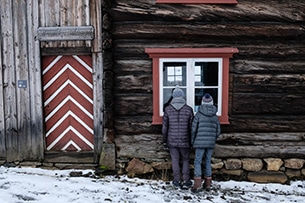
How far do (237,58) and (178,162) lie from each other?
7.38ft

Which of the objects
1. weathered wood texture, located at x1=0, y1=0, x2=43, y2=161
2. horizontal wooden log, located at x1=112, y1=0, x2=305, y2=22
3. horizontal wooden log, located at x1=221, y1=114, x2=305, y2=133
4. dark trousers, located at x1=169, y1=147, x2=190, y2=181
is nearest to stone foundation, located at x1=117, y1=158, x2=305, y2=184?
dark trousers, located at x1=169, y1=147, x2=190, y2=181

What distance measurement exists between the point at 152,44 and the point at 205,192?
2.85 m

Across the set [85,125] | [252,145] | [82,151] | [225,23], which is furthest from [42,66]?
[252,145]

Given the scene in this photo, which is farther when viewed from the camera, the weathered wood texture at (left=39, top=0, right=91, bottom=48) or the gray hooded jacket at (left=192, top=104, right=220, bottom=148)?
the weathered wood texture at (left=39, top=0, right=91, bottom=48)

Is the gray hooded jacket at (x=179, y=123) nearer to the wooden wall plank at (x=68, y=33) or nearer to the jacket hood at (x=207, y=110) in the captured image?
the jacket hood at (x=207, y=110)

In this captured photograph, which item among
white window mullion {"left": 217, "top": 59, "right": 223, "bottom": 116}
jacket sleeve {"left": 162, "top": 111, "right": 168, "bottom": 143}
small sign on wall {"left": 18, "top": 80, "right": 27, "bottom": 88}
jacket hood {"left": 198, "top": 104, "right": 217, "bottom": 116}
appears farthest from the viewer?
small sign on wall {"left": 18, "top": 80, "right": 27, "bottom": 88}

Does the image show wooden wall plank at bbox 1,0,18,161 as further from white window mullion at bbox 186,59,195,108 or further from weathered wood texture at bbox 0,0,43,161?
white window mullion at bbox 186,59,195,108

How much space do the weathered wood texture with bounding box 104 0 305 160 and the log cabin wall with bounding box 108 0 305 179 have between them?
0.06ft

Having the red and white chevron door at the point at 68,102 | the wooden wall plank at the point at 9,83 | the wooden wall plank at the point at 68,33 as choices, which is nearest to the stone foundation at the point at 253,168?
the red and white chevron door at the point at 68,102

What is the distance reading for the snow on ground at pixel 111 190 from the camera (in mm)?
5559

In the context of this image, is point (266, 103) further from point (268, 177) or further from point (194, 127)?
point (194, 127)

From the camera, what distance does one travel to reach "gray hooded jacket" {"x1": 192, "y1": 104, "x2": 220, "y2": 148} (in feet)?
19.1

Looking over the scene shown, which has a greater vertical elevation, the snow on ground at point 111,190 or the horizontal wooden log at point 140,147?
the horizontal wooden log at point 140,147

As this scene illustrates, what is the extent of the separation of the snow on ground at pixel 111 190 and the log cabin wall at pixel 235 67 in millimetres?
613
